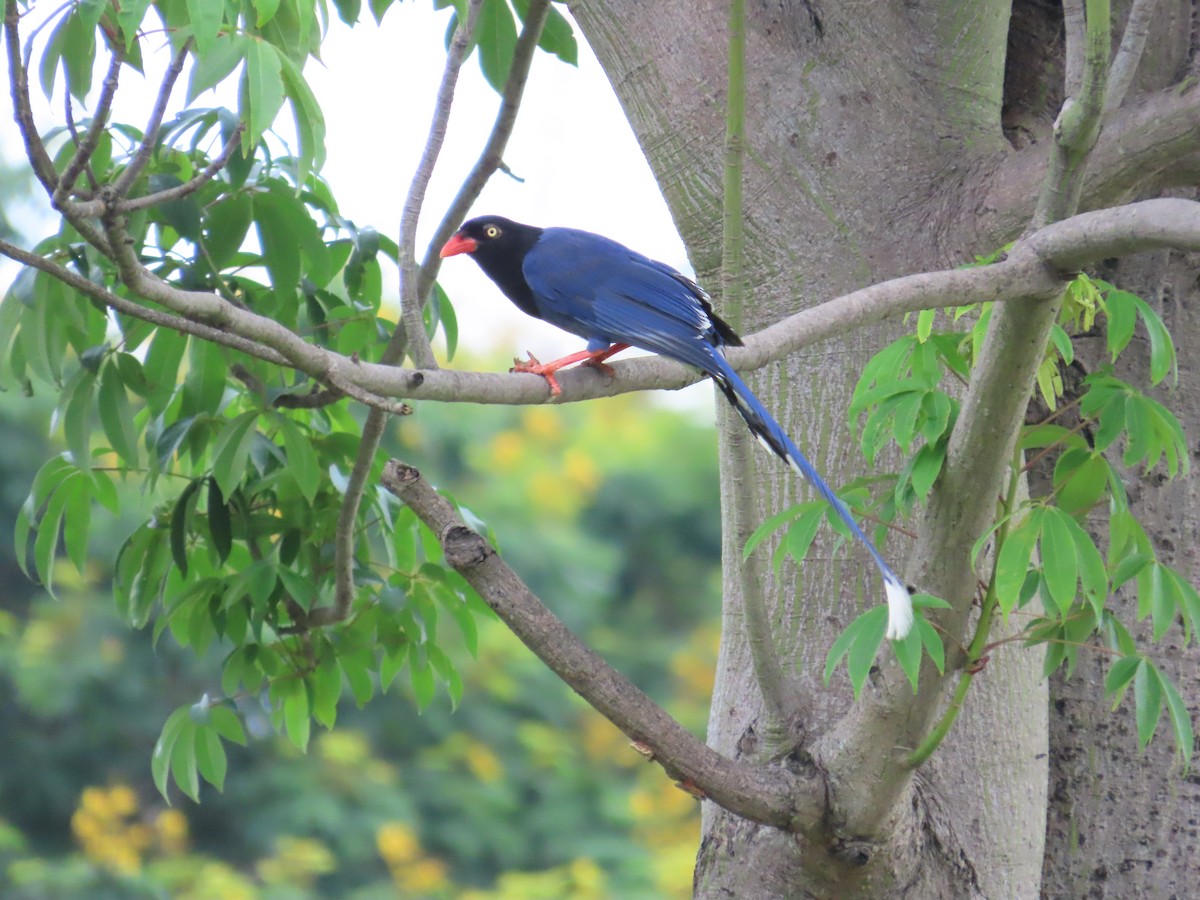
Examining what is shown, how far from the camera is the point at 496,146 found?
205 centimetres

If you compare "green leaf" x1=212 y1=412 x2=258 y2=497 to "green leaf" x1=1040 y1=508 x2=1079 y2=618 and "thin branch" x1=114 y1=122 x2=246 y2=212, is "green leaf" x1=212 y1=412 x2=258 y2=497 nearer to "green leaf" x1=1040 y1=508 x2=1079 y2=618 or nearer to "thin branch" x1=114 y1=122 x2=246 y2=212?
"thin branch" x1=114 y1=122 x2=246 y2=212

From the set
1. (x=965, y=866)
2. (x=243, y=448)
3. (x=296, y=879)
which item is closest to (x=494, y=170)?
A: (x=243, y=448)

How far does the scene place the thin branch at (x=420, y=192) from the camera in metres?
1.72

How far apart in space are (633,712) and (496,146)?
96 cm

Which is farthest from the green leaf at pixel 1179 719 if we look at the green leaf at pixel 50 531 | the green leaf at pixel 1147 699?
the green leaf at pixel 50 531

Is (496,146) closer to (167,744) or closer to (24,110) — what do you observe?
(24,110)

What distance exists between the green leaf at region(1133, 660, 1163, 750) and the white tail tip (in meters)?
0.35

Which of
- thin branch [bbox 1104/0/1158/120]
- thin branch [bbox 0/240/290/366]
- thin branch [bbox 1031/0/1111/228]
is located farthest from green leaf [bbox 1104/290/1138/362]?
thin branch [bbox 0/240/290/366]

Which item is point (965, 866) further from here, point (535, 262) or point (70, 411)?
point (70, 411)

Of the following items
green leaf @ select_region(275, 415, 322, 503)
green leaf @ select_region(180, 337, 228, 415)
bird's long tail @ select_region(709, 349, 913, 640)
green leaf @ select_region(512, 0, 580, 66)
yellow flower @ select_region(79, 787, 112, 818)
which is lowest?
yellow flower @ select_region(79, 787, 112, 818)

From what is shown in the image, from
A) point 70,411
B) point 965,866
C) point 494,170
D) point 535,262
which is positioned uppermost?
point 535,262

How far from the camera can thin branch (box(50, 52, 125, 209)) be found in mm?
1385

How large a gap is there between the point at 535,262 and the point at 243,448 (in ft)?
3.30

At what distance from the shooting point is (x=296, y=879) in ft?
26.3
